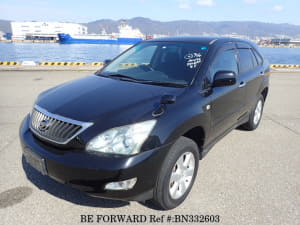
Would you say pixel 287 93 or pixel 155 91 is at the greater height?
pixel 155 91

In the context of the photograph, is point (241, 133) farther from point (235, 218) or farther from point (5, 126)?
point (5, 126)

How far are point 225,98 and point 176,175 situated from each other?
4.24 feet

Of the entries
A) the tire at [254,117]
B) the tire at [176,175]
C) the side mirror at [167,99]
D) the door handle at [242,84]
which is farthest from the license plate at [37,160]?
the tire at [254,117]

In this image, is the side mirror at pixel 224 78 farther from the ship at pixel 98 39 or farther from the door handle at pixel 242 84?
the ship at pixel 98 39

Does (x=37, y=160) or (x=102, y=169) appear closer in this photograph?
(x=102, y=169)

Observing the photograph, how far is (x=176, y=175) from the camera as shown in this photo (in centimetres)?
235

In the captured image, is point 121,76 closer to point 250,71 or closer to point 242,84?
point 242,84

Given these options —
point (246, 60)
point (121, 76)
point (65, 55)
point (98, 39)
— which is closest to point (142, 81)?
point (121, 76)

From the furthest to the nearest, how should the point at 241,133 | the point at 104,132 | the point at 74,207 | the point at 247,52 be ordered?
the point at 241,133 → the point at 247,52 → the point at 74,207 → the point at 104,132

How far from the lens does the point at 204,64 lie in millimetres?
2777

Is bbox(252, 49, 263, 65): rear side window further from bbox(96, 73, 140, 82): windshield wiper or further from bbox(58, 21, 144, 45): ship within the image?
bbox(58, 21, 144, 45): ship

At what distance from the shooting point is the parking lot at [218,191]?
2337 millimetres

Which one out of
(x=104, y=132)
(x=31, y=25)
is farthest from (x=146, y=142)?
(x=31, y=25)

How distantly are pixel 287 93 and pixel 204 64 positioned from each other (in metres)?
7.22
